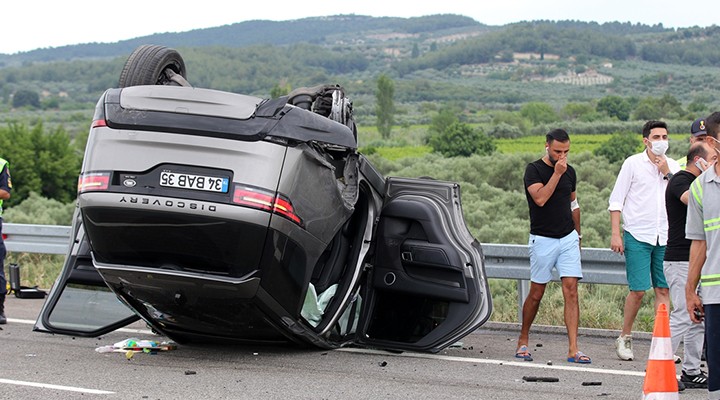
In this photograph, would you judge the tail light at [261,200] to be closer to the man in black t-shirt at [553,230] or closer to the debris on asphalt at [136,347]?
the debris on asphalt at [136,347]

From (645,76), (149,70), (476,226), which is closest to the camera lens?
(149,70)

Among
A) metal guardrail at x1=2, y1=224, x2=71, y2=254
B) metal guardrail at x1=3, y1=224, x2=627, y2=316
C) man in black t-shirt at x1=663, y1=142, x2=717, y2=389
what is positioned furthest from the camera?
metal guardrail at x1=2, y1=224, x2=71, y2=254

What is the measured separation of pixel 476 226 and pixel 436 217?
20.0m

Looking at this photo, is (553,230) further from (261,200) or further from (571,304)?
(261,200)

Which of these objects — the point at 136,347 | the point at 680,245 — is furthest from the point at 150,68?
the point at 680,245

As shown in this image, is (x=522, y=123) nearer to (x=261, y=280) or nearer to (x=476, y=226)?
(x=476, y=226)

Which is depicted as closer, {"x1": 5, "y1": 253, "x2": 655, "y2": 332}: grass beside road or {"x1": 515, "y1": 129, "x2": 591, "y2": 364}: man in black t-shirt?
{"x1": 515, "y1": 129, "x2": 591, "y2": 364}: man in black t-shirt

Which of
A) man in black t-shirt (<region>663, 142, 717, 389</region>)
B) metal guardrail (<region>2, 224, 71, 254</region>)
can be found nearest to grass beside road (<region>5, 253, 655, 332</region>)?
metal guardrail (<region>2, 224, 71, 254</region>)

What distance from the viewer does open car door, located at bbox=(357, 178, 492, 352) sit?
8.23 m

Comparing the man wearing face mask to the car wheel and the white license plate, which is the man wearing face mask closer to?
the white license plate

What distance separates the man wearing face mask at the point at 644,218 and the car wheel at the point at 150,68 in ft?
11.8

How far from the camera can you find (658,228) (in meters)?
8.63

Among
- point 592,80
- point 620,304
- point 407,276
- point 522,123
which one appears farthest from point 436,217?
point 592,80

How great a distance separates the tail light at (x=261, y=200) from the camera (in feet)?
22.8
